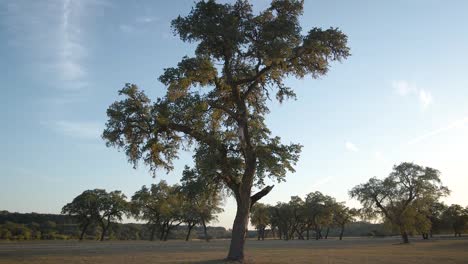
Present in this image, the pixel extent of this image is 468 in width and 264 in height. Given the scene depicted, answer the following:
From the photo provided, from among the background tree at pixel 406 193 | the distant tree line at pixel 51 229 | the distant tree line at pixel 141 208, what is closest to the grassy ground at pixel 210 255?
the background tree at pixel 406 193

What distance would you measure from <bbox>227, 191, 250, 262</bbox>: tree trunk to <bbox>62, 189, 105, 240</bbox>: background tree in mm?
68913

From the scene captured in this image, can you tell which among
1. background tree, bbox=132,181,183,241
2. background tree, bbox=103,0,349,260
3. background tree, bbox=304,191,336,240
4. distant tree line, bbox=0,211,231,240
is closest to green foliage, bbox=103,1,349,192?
background tree, bbox=103,0,349,260

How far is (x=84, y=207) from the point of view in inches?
3408

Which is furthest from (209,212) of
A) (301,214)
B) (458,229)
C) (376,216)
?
(458,229)

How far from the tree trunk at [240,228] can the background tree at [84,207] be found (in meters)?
68.9

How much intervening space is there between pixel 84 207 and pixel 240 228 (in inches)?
2791

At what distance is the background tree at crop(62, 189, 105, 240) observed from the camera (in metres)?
86.2

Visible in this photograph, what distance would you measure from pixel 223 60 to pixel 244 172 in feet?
24.3

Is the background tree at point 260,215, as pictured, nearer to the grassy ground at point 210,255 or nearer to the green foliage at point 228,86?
the grassy ground at point 210,255

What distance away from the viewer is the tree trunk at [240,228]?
2417 cm

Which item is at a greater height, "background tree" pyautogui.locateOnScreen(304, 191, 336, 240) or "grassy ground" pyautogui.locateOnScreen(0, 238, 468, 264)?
"background tree" pyautogui.locateOnScreen(304, 191, 336, 240)

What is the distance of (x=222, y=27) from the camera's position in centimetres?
2398

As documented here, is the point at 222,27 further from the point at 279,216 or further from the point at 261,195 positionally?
the point at 279,216

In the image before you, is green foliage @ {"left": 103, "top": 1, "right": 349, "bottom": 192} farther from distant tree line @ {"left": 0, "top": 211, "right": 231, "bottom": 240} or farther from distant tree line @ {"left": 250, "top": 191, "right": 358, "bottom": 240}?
distant tree line @ {"left": 250, "top": 191, "right": 358, "bottom": 240}
